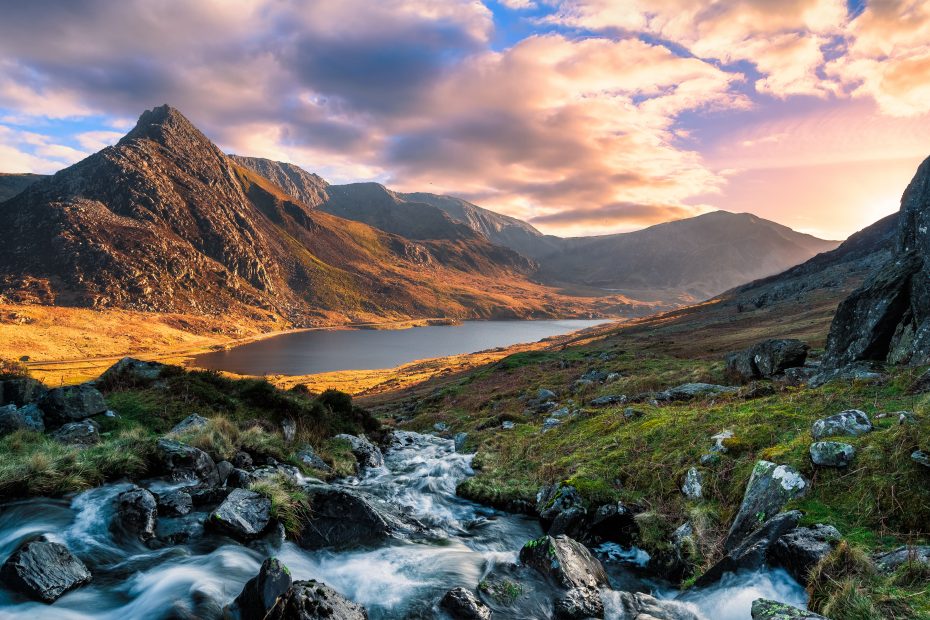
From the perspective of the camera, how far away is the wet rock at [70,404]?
1508 cm

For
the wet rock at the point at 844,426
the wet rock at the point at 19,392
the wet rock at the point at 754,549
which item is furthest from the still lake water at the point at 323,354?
the wet rock at the point at 844,426

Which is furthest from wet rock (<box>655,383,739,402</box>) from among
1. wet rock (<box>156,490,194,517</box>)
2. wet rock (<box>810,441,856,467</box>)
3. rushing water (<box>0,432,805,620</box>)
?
wet rock (<box>156,490,194,517</box>)

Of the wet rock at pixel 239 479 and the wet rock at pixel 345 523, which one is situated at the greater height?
the wet rock at pixel 239 479

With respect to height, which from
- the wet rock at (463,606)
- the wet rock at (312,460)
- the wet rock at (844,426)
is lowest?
the wet rock at (312,460)

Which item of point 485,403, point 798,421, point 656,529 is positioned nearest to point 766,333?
point 485,403

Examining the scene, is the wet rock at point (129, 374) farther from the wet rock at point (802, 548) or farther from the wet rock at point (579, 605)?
the wet rock at point (802, 548)

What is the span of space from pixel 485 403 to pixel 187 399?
77.0ft

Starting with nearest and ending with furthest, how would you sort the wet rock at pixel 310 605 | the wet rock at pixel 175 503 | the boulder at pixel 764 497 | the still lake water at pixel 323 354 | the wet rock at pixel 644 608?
the wet rock at pixel 310 605, the wet rock at pixel 644 608, the boulder at pixel 764 497, the wet rock at pixel 175 503, the still lake water at pixel 323 354

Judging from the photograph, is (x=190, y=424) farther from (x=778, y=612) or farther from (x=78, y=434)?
(x=778, y=612)

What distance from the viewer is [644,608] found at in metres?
7.92

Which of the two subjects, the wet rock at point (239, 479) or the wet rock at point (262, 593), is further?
the wet rock at point (239, 479)

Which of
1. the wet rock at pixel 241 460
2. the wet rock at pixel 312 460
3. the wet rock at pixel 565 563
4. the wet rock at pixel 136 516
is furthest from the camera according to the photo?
the wet rock at pixel 312 460

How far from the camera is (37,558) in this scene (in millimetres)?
7703

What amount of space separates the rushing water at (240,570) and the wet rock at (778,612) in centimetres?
121
